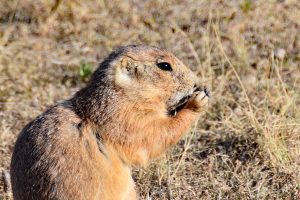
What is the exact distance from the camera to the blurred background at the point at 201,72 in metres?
5.26

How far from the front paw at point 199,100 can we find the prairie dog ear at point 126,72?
1.37ft

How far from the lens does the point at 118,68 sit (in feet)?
15.0

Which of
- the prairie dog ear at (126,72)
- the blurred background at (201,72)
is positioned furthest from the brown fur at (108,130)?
the blurred background at (201,72)

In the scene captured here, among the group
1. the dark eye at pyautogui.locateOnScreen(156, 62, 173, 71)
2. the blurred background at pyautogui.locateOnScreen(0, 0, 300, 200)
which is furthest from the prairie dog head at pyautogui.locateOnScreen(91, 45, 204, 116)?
the blurred background at pyautogui.locateOnScreen(0, 0, 300, 200)

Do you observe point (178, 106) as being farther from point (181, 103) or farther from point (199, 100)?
point (199, 100)

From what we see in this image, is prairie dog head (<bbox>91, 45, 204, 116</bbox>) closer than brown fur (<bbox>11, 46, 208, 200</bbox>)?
No

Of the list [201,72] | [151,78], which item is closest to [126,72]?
[151,78]

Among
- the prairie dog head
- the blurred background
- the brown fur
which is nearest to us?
the brown fur

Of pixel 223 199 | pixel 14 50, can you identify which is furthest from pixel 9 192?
pixel 14 50

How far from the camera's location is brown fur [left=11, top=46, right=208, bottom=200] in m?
4.19

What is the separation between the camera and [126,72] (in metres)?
4.61

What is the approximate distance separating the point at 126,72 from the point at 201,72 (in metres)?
2.19

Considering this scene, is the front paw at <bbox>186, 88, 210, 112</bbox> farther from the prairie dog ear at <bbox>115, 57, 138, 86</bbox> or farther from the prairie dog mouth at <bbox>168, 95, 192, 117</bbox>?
the prairie dog ear at <bbox>115, 57, 138, 86</bbox>

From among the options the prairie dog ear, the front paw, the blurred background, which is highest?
the prairie dog ear
